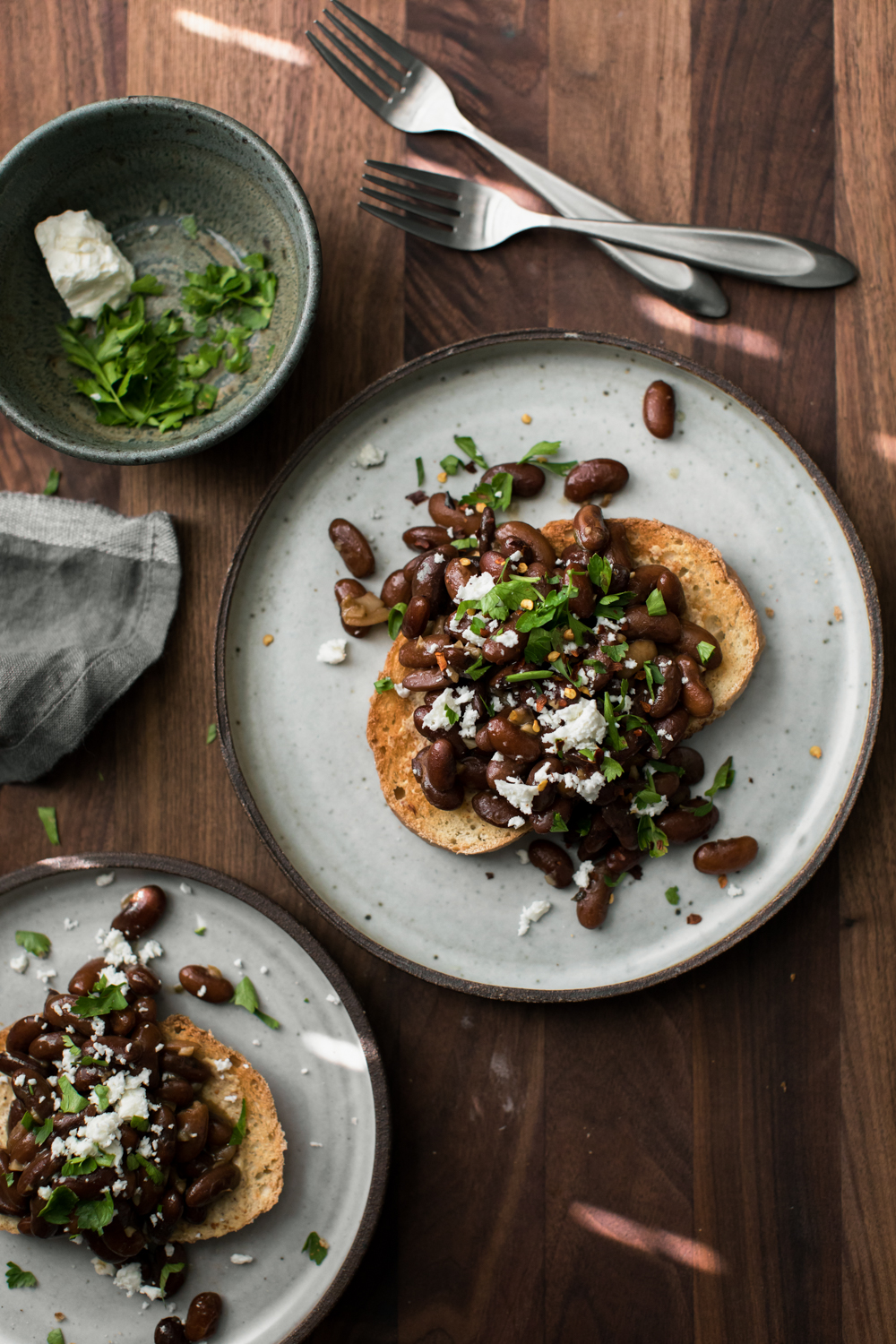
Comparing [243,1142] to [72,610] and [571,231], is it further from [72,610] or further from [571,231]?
[571,231]

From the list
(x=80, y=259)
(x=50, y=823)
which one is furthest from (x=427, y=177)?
(x=50, y=823)

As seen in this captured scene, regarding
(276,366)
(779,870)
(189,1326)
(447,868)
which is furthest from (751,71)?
(189,1326)

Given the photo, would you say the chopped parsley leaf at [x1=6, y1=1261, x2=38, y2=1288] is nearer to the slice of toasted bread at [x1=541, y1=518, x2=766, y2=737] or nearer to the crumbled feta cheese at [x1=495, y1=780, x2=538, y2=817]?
the crumbled feta cheese at [x1=495, y1=780, x2=538, y2=817]

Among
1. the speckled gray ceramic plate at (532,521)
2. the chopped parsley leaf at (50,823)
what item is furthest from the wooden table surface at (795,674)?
the speckled gray ceramic plate at (532,521)

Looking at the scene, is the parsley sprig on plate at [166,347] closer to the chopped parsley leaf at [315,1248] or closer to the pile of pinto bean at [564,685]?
the pile of pinto bean at [564,685]

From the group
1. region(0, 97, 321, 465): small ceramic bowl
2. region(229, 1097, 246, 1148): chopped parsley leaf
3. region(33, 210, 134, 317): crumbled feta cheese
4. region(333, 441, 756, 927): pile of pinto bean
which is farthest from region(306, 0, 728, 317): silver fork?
region(229, 1097, 246, 1148): chopped parsley leaf
